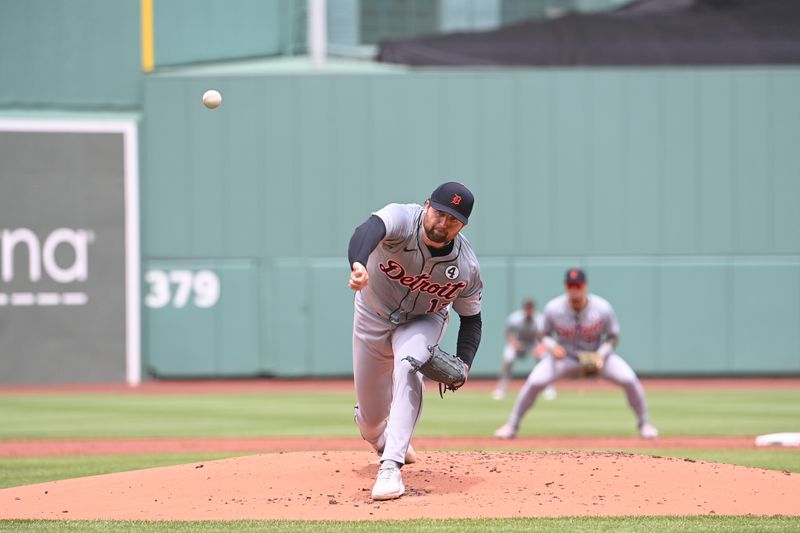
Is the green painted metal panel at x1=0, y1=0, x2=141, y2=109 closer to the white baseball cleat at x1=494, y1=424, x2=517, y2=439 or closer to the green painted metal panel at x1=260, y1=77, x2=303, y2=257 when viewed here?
the green painted metal panel at x1=260, y1=77, x2=303, y2=257

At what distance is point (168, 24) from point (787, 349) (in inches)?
468

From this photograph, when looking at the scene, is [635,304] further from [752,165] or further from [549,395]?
[549,395]

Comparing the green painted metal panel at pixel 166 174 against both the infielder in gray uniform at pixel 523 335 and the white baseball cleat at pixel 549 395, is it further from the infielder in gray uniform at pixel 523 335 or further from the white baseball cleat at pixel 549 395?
the white baseball cleat at pixel 549 395

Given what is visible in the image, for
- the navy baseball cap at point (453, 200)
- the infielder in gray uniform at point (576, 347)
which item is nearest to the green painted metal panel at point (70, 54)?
the infielder in gray uniform at point (576, 347)

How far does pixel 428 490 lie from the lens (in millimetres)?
6328

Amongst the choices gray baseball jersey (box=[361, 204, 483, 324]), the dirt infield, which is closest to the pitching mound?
the dirt infield

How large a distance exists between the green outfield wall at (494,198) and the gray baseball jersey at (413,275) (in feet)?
43.0

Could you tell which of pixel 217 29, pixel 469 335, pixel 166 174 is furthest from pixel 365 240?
pixel 217 29

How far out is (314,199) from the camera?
1977 cm

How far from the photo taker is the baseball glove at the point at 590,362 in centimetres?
1077

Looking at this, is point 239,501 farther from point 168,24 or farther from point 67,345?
point 168,24

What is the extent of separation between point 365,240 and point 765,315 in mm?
15641

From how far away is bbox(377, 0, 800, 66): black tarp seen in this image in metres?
20.4

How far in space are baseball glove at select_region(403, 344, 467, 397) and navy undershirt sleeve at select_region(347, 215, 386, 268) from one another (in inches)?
31.3
